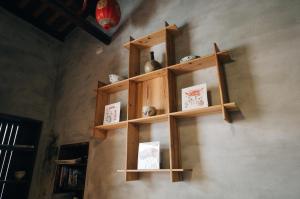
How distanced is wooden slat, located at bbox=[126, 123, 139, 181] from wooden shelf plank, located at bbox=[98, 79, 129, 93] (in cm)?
54

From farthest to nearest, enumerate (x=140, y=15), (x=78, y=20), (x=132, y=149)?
(x=140, y=15)
(x=78, y=20)
(x=132, y=149)

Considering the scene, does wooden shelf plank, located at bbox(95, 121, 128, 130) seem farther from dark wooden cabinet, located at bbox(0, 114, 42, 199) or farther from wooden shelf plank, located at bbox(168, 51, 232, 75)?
dark wooden cabinet, located at bbox(0, 114, 42, 199)

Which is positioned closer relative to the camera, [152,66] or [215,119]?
[215,119]

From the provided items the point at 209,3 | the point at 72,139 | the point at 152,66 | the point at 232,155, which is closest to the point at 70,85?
the point at 72,139

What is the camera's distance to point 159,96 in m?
2.34

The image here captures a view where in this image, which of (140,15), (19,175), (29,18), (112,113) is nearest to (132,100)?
(112,113)

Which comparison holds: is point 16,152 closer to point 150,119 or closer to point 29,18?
point 29,18

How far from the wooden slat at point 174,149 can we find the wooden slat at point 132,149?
1.63ft

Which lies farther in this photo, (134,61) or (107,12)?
(134,61)

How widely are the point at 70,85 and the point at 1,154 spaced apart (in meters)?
1.39

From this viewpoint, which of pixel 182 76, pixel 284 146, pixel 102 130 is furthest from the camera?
pixel 102 130

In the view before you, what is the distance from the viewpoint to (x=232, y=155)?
1.75 metres

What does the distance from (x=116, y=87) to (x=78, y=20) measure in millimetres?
1089

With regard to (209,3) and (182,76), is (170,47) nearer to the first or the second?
(182,76)
